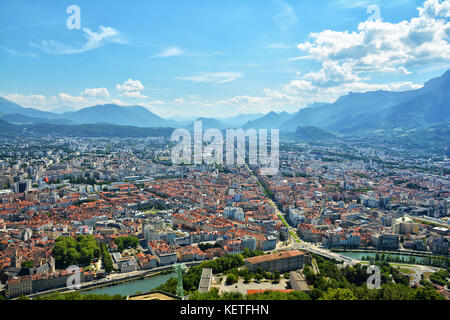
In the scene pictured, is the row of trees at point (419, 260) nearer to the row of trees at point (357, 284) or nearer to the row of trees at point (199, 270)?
the row of trees at point (357, 284)

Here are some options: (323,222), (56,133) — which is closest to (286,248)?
(323,222)

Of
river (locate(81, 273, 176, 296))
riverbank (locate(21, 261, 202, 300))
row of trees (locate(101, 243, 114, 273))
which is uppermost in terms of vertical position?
row of trees (locate(101, 243, 114, 273))

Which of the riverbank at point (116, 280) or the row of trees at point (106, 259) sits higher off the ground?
the row of trees at point (106, 259)

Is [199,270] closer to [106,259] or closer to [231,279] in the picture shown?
[231,279]

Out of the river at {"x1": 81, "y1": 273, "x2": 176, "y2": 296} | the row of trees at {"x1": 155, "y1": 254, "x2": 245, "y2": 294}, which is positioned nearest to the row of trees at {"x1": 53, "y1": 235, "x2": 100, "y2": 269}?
the river at {"x1": 81, "y1": 273, "x2": 176, "y2": 296}

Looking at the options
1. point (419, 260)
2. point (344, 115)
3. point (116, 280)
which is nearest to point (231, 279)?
point (116, 280)

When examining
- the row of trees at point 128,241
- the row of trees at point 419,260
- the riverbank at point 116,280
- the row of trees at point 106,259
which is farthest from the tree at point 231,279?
the row of trees at point 419,260

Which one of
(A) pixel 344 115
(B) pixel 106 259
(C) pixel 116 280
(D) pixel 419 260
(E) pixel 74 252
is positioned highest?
(A) pixel 344 115

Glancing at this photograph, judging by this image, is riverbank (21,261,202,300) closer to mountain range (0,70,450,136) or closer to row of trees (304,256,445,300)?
row of trees (304,256,445,300)

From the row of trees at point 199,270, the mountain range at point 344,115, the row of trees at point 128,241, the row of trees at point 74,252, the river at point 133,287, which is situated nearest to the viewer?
the row of trees at point 199,270
